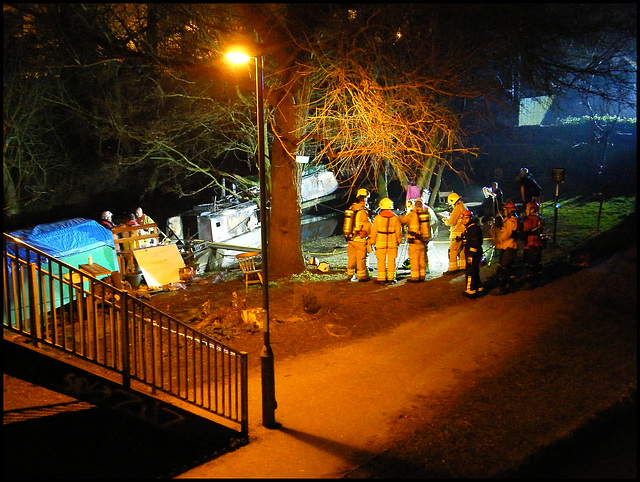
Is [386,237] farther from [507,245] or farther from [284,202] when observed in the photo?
[284,202]

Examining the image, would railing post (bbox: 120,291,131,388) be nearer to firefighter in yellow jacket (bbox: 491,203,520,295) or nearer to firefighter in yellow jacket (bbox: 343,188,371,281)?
firefighter in yellow jacket (bbox: 343,188,371,281)

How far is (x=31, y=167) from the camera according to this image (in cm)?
2338

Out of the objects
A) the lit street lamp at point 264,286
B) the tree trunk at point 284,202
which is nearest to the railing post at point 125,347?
the lit street lamp at point 264,286

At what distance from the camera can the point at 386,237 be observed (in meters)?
13.6

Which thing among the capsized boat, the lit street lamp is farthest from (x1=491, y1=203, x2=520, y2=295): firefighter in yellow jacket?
the lit street lamp

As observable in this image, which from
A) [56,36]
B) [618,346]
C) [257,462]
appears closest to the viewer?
[257,462]

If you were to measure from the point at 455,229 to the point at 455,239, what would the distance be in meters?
0.25

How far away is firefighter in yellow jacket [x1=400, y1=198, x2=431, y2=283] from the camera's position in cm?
1352

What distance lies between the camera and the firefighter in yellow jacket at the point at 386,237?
1362 centimetres

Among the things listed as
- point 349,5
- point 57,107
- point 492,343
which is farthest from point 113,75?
point 492,343

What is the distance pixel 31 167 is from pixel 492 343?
67.3 feet

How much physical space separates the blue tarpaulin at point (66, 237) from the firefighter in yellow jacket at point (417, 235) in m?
7.76

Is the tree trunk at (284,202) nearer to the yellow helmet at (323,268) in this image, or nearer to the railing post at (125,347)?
the yellow helmet at (323,268)

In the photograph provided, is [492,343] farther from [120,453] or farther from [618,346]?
[120,453]
